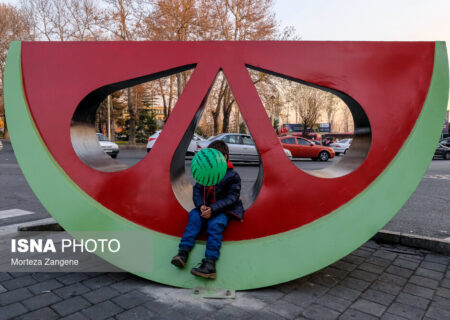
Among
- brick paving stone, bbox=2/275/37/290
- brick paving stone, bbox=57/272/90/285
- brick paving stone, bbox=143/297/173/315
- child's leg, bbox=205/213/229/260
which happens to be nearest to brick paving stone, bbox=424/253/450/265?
child's leg, bbox=205/213/229/260

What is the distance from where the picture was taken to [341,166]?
12.5 ft

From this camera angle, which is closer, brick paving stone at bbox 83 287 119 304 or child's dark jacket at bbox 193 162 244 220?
brick paving stone at bbox 83 287 119 304

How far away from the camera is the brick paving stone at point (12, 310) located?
103 inches

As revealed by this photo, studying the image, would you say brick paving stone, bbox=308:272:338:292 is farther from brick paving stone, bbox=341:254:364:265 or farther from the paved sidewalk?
brick paving stone, bbox=341:254:364:265

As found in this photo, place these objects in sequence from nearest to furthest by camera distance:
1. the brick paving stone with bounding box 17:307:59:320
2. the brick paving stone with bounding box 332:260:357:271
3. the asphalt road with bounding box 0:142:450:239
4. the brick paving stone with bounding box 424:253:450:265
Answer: the brick paving stone with bounding box 17:307:59:320 → the brick paving stone with bounding box 332:260:357:271 → the brick paving stone with bounding box 424:253:450:265 → the asphalt road with bounding box 0:142:450:239

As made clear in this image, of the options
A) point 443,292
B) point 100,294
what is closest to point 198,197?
point 100,294

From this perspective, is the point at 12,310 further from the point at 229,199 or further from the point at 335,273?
the point at 335,273

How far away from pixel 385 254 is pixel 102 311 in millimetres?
3313

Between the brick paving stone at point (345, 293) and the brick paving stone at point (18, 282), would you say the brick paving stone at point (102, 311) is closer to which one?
the brick paving stone at point (18, 282)

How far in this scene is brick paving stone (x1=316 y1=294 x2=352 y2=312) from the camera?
2.82m

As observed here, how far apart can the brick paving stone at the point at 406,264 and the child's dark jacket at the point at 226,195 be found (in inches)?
80.3

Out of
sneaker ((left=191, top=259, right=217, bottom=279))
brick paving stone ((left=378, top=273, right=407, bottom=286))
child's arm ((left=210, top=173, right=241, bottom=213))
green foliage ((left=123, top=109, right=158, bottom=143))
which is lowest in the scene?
brick paving stone ((left=378, top=273, right=407, bottom=286))

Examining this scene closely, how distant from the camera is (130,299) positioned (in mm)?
2934

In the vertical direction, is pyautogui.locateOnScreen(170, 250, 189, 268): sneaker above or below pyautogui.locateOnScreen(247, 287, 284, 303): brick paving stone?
above
